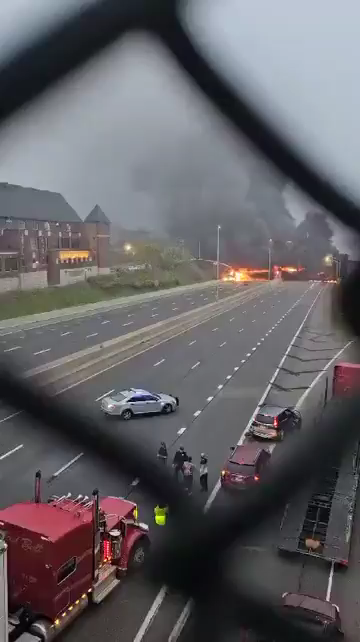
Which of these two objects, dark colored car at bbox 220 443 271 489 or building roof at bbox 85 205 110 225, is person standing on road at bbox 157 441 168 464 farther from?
building roof at bbox 85 205 110 225

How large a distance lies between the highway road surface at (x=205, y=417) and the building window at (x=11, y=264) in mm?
280

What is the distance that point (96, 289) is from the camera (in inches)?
54.6

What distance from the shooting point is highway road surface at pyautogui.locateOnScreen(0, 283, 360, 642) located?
1625 millimetres

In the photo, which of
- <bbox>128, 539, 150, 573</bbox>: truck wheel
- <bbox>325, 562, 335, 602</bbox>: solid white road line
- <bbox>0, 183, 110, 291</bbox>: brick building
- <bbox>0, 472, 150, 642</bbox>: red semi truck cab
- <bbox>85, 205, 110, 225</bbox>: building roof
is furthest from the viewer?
<bbox>325, 562, 335, 602</bbox>: solid white road line

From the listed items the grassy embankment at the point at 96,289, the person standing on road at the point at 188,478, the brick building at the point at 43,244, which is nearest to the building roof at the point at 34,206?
the brick building at the point at 43,244

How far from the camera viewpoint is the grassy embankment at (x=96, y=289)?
3.16 ft

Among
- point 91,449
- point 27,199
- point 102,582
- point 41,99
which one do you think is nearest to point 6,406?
point 91,449

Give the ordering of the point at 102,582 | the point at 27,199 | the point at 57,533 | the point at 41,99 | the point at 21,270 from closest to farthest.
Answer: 1. the point at 41,99
2. the point at 27,199
3. the point at 21,270
4. the point at 57,533
5. the point at 102,582

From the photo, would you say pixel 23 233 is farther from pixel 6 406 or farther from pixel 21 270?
pixel 6 406

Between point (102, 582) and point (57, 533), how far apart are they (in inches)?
22.0

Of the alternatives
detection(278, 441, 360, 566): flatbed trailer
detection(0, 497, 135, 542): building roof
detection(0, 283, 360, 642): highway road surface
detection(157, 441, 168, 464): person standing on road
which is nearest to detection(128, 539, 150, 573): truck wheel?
detection(0, 283, 360, 642): highway road surface

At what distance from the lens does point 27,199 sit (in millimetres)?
993

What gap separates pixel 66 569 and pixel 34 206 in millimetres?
2496

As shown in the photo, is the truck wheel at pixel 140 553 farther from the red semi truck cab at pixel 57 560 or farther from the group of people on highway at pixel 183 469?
the red semi truck cab at pixel 57 560
